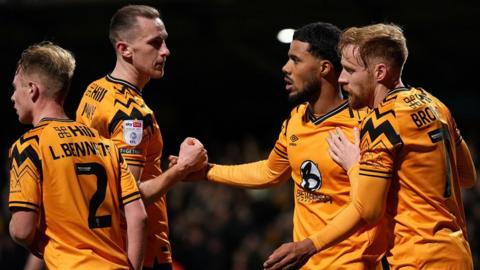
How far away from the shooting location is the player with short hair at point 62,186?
4.56m

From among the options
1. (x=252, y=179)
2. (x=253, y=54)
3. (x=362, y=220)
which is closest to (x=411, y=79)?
(x=253, y=54)

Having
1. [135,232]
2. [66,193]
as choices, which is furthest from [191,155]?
[66,193]

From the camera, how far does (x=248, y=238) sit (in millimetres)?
12805

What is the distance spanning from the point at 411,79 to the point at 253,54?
305 cm

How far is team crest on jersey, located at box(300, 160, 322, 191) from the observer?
5543 mm

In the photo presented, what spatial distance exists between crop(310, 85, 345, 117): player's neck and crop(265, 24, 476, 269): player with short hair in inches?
30.8

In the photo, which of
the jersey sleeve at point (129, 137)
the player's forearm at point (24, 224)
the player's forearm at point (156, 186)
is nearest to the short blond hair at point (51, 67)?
the player's forearm at point (24, 224)

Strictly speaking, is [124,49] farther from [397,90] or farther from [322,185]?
[397,90]

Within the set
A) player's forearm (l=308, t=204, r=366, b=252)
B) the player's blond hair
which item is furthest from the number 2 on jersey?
the player's blond hair

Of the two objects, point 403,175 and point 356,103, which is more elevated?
point 356,103

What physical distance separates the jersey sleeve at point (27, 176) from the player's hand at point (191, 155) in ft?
4.65

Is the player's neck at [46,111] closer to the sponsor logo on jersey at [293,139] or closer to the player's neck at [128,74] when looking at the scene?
the player's neck at [128,74]

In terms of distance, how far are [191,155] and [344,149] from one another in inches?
44.6

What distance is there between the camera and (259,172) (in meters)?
6.15
